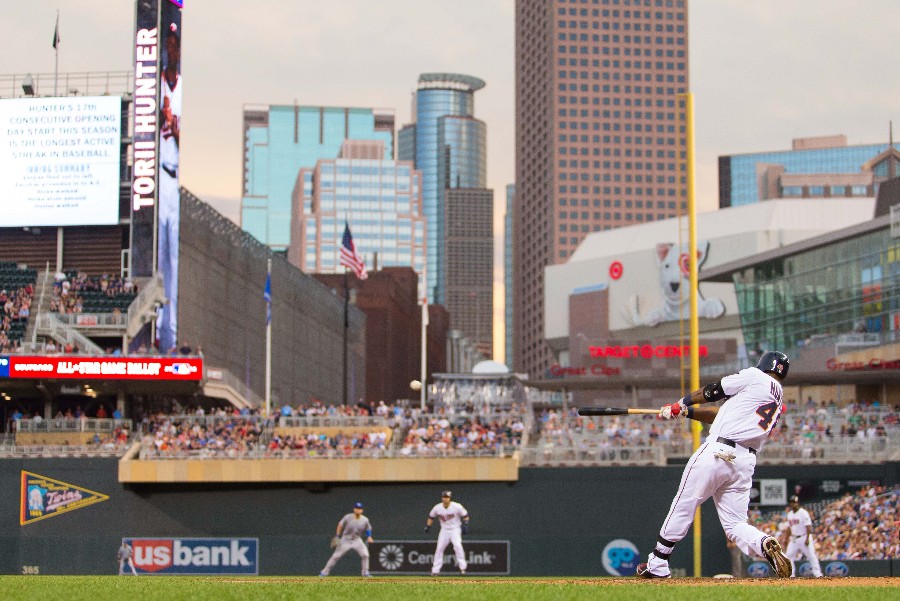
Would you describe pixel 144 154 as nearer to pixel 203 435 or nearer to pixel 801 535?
pixel 203 435

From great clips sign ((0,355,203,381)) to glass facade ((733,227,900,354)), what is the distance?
3263 centimetres

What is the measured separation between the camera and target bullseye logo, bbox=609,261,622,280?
409 feet

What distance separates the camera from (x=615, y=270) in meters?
126

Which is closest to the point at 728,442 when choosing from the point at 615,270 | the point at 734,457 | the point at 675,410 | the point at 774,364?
the point at 734,457

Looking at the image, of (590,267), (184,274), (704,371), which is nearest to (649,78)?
(590,267)

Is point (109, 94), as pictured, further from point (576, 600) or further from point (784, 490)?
point (576, 600)

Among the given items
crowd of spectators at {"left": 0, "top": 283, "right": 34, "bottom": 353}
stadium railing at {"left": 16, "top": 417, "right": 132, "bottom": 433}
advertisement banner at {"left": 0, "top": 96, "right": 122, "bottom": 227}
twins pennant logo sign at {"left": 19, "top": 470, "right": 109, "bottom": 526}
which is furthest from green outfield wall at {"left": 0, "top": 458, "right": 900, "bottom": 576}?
advertisement banner at {"left": 0, "top": 96, "right": 122, "bottom": 227}

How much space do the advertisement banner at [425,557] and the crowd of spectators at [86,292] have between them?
18973 mm

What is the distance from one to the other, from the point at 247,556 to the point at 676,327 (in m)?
85.9

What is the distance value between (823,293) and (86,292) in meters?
37.8

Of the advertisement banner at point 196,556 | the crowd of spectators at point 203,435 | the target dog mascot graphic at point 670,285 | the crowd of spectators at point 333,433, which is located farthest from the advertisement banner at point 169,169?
the target dog mascot graphic at point 670,285

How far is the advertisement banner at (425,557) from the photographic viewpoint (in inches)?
1438

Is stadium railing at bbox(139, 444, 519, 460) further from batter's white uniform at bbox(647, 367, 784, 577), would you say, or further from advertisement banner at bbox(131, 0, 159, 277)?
batter's white uniform at bbox(647, 367, 784, 577)

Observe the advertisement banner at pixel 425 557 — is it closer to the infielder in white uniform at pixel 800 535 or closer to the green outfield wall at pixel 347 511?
the green outfield wall at pixel 347 511
